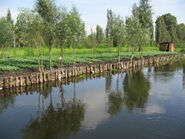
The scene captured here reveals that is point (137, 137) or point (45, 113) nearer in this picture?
point (137, 137)

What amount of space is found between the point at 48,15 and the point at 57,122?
1605cm

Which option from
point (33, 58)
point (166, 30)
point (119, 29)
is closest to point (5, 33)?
point (33, 58)

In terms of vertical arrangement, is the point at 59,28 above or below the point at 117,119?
above

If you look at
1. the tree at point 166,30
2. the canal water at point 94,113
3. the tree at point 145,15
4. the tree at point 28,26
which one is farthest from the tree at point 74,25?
the tree at point 166,30

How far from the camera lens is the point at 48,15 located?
23875 millimetres

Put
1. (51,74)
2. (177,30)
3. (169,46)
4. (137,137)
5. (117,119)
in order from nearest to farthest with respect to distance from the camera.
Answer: (137,137) < (117,119) < (51,74) < (169,46) < (177,30)

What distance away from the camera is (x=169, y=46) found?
77.9 metres

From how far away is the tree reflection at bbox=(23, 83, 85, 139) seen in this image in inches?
403

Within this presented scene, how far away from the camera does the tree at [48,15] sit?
2341cm

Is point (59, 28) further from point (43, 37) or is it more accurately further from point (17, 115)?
point (17, 115)

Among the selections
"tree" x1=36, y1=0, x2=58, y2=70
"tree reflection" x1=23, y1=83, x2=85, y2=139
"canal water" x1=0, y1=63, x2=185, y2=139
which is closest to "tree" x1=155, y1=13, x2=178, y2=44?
"tree" x1=36, y1=0, x2=58, y2=70

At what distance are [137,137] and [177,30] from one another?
112 meters

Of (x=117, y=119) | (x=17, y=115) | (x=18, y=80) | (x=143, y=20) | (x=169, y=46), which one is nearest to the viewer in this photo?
(x=117, y=119)

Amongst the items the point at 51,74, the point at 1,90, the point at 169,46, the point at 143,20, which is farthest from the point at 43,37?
the point at 169,46
